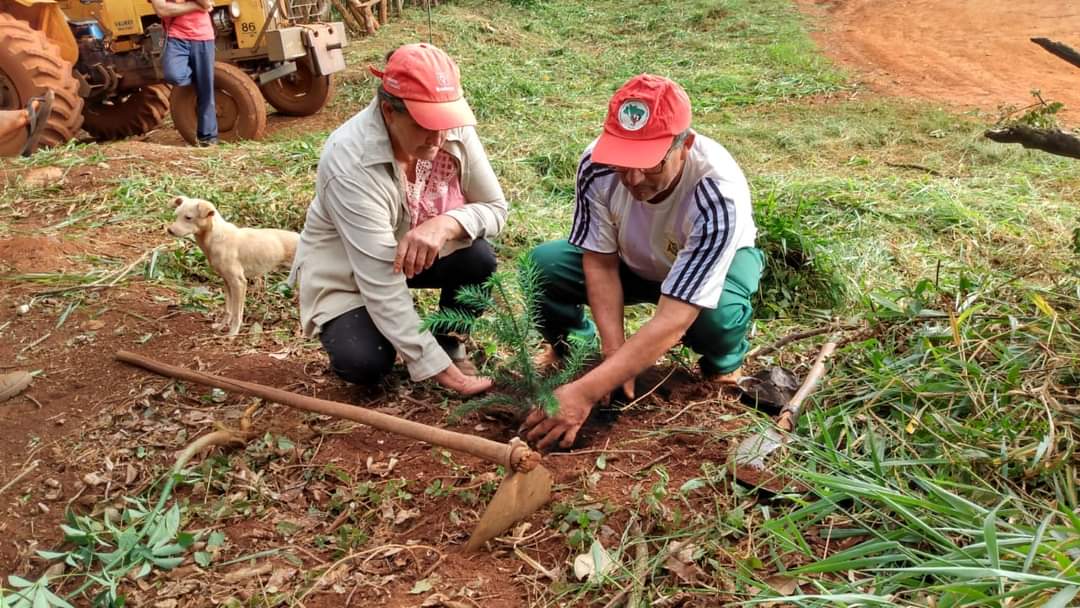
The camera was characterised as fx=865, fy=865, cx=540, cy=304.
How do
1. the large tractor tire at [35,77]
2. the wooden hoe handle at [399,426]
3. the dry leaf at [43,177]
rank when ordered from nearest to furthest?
the wooden hoe handle at [399,426] < the dry leaf at [43,177] < the large tractor tire at [35,77]

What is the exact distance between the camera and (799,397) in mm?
2719

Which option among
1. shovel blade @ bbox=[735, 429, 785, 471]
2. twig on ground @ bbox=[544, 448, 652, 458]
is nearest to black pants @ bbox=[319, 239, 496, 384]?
twig on ground @ bbox=[544, 448, 652, 458]

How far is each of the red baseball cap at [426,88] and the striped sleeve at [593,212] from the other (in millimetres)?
503

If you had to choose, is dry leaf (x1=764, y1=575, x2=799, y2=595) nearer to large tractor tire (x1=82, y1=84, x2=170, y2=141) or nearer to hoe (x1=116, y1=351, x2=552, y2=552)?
hoe (x1=116, y1=351, x2=552, y2=552)

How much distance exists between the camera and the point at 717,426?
108 inches

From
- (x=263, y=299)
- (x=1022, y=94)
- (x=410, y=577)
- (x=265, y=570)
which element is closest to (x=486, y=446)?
(x=410, y=577)

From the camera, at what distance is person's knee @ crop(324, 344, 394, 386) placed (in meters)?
3.11

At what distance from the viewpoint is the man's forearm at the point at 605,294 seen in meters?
2.97

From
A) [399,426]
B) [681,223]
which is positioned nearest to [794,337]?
[681,223]

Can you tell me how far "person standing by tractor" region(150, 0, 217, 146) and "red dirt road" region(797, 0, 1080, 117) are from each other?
22.6 ft

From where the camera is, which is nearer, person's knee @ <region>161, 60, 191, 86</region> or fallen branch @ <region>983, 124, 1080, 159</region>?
fallen branch @ <region>983, 124, 1080, 159</region>

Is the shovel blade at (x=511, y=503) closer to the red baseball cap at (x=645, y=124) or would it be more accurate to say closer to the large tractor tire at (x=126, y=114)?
Result: the red baseball cap at (x=645, y=124)

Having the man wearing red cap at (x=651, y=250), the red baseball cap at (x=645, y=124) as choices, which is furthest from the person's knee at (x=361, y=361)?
the red baseball cap at (x=645, y=124)

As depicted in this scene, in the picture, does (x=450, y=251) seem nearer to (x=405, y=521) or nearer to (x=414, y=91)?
(x=414, y=91)
